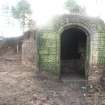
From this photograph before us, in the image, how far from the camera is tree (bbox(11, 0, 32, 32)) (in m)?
17.9

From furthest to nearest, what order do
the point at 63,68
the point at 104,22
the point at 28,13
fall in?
the point at 28,13 → the point at 63,68 → the point at 104,22

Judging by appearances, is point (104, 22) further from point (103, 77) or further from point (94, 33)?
point (103, 77)

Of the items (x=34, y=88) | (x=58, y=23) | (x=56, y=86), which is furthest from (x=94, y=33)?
(x=34, y=88)

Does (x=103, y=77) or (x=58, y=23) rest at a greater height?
(x=58, y=23)

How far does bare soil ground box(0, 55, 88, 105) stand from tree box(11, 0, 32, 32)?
27.1ft

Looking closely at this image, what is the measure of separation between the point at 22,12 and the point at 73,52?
7605 mm

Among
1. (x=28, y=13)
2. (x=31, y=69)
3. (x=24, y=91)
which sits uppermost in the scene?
(x=28, y=13)

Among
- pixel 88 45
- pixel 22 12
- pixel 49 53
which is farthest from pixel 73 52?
pixel 22 12

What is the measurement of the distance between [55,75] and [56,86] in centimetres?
82

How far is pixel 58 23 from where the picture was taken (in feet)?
32.7

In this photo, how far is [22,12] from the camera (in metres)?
18.5

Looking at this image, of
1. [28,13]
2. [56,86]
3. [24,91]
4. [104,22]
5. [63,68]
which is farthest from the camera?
[28,13]

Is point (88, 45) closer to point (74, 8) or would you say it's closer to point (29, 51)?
point (74, 8)

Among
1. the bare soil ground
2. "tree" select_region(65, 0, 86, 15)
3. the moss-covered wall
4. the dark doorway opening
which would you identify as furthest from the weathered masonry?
the dark doorway opening
